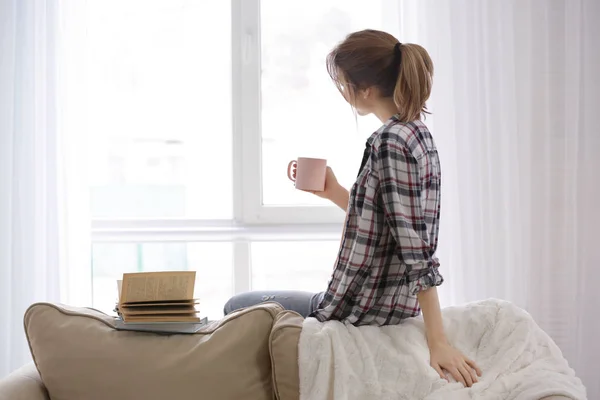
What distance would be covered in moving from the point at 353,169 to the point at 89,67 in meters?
1.26

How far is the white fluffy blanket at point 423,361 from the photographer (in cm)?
141

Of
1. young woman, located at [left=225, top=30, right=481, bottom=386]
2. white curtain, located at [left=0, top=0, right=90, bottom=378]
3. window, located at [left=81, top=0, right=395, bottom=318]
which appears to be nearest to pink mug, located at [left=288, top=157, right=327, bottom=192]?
young woman, located at [left=225, top=30, right=481, bottom=386]

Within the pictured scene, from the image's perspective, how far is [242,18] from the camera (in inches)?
114

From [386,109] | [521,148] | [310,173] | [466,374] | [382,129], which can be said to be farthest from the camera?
[521,148]

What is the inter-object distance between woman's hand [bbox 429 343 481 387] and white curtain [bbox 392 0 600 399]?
46.3 inches

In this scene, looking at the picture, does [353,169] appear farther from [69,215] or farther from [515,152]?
[69,215]

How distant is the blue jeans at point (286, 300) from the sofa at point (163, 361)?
342 mm

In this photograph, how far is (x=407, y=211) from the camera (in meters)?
1.54

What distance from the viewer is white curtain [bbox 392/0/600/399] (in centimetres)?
263

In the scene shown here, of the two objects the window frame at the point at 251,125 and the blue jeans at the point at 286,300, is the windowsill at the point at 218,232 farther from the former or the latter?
the blue jeans at the point at 286,300

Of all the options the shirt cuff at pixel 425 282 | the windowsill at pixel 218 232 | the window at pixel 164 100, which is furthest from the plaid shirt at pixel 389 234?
the window at pixel 164 100

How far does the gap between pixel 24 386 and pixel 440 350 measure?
0.97m

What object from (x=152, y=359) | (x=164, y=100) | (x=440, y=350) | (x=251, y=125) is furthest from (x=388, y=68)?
(x=164, y=100)

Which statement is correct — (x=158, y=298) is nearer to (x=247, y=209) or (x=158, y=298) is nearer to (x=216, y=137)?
(x=247, y=209)
